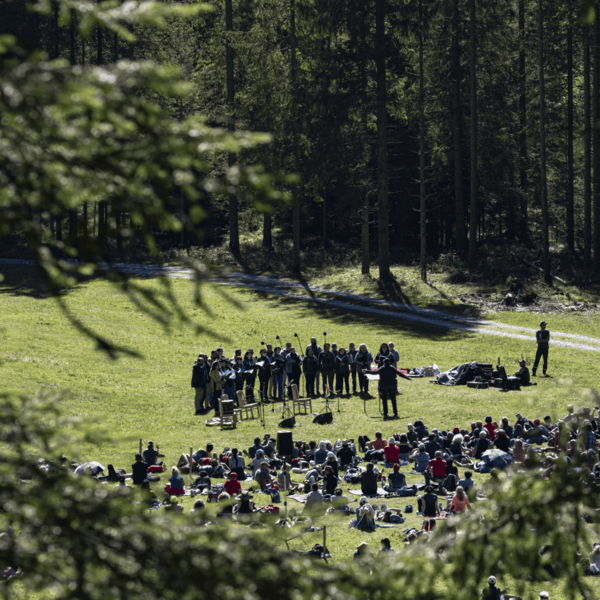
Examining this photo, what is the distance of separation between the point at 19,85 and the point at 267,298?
35.1 metres

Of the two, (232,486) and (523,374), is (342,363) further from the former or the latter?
(232,486)

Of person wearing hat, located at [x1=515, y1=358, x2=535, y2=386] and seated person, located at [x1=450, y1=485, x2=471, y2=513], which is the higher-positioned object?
person wearing hat, located at [x1=515, y1=358, x2=535, y2=386]

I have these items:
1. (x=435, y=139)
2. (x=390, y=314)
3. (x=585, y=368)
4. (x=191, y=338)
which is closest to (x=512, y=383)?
(x=585, y=368)

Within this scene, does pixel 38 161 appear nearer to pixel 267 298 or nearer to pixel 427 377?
pixel 427 377

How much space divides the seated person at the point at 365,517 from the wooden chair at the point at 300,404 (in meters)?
8.48

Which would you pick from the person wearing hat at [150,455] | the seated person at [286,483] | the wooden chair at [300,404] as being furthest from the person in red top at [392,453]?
the person wearing hat at [150,455]

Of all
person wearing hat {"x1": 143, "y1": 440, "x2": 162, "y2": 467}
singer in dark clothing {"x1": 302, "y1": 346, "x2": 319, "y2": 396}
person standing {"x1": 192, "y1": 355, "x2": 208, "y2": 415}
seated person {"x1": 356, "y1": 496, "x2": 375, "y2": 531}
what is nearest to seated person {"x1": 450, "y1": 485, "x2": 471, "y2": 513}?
seated person {"x1": 356, "y1": 496, "x2": 375, "y2": 531}

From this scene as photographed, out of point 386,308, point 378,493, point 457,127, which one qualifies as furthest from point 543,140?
point 378,493

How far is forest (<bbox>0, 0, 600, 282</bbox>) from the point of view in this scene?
3578 centimetres

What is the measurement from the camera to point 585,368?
25531 millimetres

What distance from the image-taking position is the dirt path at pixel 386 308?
29.6 meters

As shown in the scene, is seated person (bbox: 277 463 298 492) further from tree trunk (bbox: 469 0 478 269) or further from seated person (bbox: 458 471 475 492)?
tree trunk (bbox: 469 0 478 269)

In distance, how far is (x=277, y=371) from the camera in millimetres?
25391

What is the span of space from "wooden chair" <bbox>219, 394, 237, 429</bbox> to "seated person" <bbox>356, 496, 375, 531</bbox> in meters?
8.32
